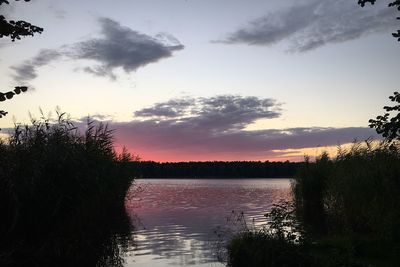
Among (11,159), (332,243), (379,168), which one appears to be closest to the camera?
(11,159)

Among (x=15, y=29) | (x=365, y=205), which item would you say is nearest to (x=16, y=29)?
(x=15, y=29)

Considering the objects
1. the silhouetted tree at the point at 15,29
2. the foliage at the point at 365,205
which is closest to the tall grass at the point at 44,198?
the silhouetted tree at the point at 15,29

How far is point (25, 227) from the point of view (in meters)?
12.0

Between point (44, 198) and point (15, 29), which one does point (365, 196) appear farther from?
point (15, 29)

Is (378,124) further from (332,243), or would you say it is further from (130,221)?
(130,221)

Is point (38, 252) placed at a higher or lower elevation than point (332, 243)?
higher

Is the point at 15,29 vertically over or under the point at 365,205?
over

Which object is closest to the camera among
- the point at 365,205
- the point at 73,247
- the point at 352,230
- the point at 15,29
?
the point at 15,29

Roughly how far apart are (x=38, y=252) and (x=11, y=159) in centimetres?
350

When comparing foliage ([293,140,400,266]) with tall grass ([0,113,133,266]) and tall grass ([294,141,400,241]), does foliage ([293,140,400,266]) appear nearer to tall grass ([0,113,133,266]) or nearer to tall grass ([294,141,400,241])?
tall grass ([294,141,400,241])

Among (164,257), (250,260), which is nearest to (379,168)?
(250,260)

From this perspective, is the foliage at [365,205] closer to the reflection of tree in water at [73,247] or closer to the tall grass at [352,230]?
the tall grass at [352,230]

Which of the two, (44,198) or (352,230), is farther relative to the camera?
(352,230)

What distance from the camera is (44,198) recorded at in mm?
12500
